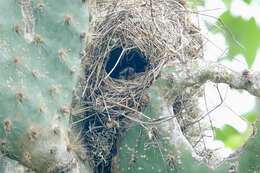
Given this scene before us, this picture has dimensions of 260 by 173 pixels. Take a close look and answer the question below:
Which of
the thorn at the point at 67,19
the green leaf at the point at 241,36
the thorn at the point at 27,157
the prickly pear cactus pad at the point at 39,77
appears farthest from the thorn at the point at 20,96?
the green leaf at the point at 241,36

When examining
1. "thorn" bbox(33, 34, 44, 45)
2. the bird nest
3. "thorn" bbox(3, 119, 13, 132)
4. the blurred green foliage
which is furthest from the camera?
the blurred green foliage

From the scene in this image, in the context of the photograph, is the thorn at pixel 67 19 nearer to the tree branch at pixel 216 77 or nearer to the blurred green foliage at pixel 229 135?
the tree branch at pixel 216 77

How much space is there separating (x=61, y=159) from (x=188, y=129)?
0.70m

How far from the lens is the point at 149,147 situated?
2211 millimetres

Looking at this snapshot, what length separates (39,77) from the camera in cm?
199

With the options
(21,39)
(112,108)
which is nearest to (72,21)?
(21,39)

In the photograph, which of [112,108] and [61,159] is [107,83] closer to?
[112,108]

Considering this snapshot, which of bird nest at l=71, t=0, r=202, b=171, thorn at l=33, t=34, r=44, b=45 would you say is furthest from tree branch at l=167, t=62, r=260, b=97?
thorn at l=33, t=34, r=44, b=45

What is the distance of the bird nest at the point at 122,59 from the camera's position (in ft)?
7.63

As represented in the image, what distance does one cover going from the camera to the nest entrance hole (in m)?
2.54

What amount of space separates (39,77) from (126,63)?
650 millimetres

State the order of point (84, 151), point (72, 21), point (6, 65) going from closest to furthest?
point (6, 65), point (72, 21), point (84, 151)

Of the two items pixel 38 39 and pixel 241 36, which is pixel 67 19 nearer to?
pixel 38 39

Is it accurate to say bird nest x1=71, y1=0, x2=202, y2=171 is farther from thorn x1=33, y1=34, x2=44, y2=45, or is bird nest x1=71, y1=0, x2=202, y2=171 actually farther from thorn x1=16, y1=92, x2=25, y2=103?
thorn x1=16, y1=92, x2=25, y2=103
